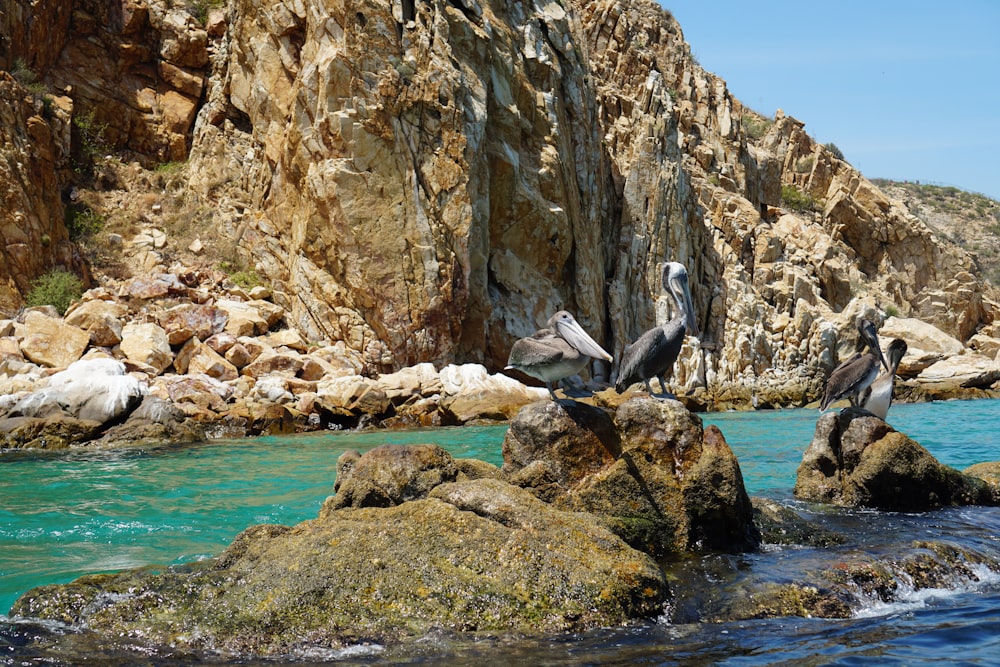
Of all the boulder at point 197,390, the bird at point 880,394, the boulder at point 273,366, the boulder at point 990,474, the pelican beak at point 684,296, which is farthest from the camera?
the boulder at point 273,366

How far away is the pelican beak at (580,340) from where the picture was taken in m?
5.87

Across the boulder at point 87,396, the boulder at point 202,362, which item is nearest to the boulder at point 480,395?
the boulder at point 202,362

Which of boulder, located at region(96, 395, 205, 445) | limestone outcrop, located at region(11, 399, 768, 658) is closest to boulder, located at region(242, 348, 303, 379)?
boulder, located at region(96, 395, 205, 445)

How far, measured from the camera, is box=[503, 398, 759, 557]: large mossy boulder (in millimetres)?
6504

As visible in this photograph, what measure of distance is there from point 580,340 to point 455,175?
62.1 feet

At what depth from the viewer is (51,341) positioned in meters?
19.4

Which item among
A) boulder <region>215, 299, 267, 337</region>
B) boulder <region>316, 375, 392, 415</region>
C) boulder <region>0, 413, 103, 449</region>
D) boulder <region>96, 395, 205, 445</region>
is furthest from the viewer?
boulder <region>215, 299, 267, 337</region>

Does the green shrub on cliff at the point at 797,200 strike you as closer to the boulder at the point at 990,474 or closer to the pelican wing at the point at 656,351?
the boulder at the point at 990,474

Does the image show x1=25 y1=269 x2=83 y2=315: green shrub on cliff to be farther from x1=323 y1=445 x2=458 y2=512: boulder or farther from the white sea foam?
the white sea foam

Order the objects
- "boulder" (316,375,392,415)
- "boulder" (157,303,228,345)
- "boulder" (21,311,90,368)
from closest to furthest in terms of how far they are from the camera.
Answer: "boulder" (21,311,90,368) → "boulder" (316,375,392,415) → "boulder" (157,303,228,345)

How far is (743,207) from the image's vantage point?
3706cm

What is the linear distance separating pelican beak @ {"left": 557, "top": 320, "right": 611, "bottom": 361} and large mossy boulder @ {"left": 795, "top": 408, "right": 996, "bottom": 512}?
12.9ft

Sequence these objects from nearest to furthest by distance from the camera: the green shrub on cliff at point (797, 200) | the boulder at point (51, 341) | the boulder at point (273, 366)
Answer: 1. the boulder at point (51, 341)
2. the boulder at point (273, 366)
3. the green shrub on cliff at point (797, 200)

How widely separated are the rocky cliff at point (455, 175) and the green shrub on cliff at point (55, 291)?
0.60 metres
